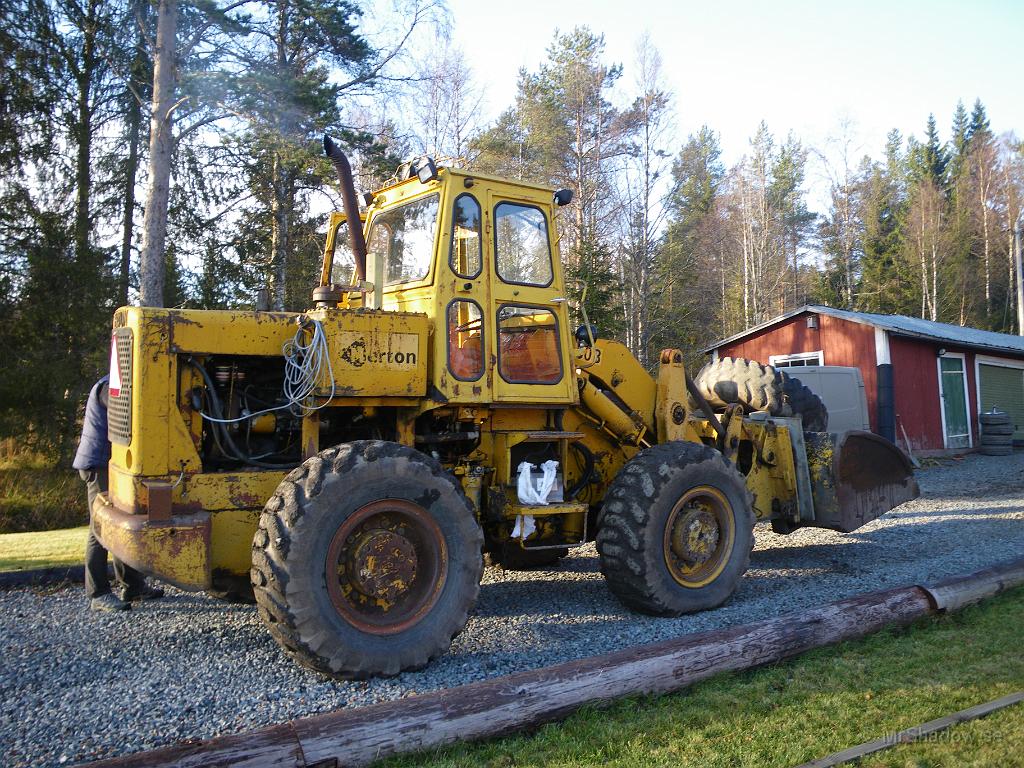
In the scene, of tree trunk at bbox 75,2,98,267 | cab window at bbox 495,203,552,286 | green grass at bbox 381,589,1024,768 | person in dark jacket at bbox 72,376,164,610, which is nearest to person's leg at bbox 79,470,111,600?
person in dark jacket at bbox 72,376,164,610

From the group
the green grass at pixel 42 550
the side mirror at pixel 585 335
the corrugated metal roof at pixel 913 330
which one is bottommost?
the green grass at pixel 42 550

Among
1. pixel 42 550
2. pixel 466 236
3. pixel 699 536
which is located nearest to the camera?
pixel 466 236

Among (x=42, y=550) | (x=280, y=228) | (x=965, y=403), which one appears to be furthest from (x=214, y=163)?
(x=965, y=403)

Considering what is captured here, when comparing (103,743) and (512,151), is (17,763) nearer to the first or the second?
(103,743)

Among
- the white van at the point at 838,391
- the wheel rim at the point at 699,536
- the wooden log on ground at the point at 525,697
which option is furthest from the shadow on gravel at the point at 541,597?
the white van at the point at 838,391

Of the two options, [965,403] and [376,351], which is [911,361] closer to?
[965,403]

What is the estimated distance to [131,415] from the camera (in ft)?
15.5

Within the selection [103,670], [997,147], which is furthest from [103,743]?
[997,147]

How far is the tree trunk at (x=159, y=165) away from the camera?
11.6 m

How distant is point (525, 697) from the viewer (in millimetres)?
3885

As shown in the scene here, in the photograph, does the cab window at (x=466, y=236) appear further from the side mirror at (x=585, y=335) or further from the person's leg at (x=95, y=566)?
the person's leg at (x=95, y=566)

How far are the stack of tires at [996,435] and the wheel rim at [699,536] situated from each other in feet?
56.3

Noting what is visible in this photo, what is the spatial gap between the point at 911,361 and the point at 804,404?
12.9 m

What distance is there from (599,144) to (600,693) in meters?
24.6
